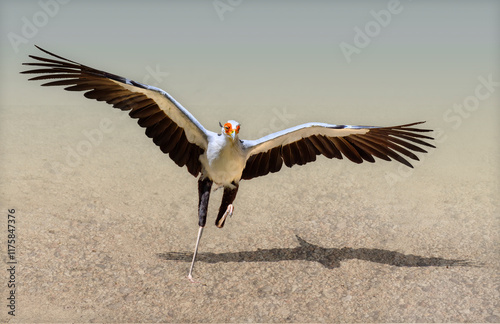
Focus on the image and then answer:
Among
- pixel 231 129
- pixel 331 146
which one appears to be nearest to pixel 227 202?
pixel 231 129

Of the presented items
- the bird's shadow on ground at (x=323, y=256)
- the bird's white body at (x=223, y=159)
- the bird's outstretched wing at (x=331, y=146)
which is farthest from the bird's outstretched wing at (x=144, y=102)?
the bird's shadow on ground at (x=323, y=256)

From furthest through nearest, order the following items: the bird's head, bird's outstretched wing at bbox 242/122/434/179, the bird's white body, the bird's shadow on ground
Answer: the bird's shadow on ground < bird's outstretched wing at bbox 242/122/434/179 < the bird's white body < the bird's head

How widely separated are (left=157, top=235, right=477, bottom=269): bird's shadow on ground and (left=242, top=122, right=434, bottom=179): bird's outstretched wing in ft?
4.36

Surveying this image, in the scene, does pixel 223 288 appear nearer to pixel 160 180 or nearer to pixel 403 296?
pixel 403 296

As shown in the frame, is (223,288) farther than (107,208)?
No

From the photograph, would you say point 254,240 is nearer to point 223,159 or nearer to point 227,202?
point 227,202

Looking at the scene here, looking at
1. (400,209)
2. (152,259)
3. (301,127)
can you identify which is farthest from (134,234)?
(400,209)

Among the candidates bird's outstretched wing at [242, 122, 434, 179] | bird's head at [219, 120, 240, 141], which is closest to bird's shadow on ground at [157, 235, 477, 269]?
bird's outstretched wing at [242, 122, 434, 179]

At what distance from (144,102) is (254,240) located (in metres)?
3.14

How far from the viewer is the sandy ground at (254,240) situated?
22.0ft

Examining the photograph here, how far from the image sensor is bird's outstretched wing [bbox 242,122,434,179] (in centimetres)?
732

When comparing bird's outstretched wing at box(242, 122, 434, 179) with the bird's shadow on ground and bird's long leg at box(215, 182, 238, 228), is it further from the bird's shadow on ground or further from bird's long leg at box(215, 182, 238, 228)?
the bird's shadow on ground

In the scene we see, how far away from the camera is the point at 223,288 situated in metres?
7.14

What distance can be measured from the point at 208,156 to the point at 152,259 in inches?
79.3
